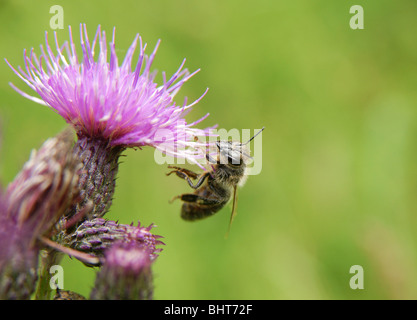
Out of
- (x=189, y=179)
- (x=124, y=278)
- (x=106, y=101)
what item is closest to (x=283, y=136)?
(x=189, y=179)

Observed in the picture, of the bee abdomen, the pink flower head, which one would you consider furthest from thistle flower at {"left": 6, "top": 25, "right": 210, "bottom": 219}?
the bee abdomen

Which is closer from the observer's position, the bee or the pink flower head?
the pink flower head

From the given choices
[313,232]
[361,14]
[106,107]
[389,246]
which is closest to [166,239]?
[313,232]

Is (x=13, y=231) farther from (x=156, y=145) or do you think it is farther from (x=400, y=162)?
(x=400, y=162)

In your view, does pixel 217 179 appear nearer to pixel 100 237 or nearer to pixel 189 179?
pixel 189 179

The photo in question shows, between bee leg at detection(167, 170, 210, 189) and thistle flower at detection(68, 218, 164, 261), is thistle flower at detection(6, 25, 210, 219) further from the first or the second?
bee leg at detection(167, 170, 210, 189)

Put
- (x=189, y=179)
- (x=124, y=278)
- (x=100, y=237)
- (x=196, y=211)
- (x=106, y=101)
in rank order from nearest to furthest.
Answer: (x=124, y=278), (x=100, y=237), (x=106, y=101), (x=189, y=179), (x=196, y=211)

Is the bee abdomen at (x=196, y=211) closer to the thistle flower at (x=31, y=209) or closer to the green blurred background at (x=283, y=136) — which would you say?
the green blurred background at (x=283, y=136)
